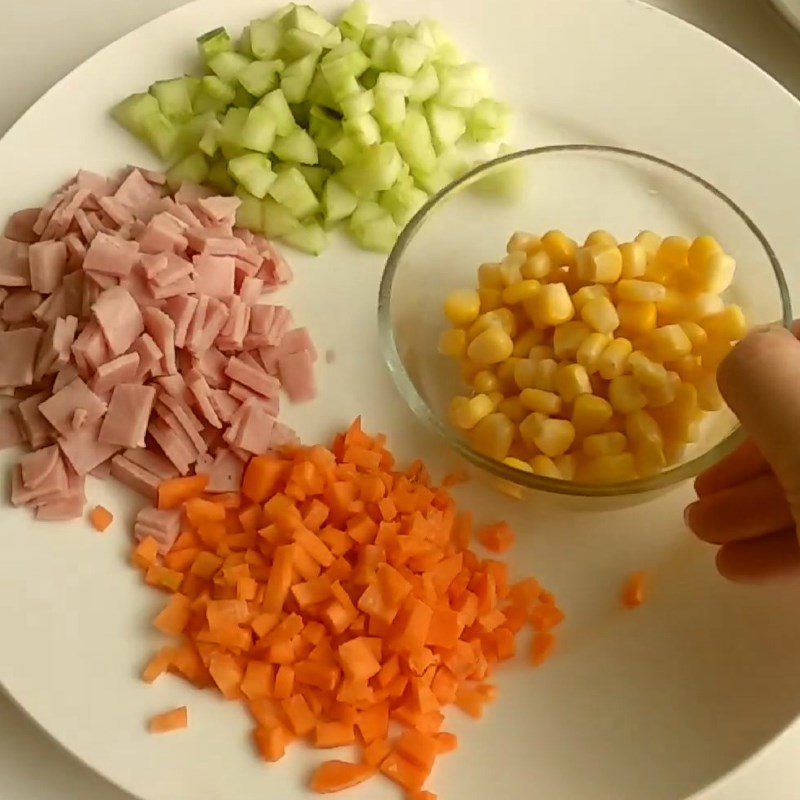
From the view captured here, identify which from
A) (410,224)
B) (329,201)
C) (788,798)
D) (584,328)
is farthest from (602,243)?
(788,798)

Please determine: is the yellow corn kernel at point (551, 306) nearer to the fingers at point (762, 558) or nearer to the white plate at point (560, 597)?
the white plate at point (560, 597)

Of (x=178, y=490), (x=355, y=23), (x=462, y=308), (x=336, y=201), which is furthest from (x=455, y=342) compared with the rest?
(x=355, y=23)

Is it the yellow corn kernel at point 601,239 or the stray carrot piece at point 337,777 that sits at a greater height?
the yellow corn kernel at point 601,239

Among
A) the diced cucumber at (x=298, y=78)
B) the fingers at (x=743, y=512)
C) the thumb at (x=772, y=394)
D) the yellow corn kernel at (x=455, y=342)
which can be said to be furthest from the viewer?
the diced cucumber at (x=298, y=78)

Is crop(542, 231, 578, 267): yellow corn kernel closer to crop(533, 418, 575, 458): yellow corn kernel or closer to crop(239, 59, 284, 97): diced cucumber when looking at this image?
crop(533, 418, 575, 458): yellow corn kernel

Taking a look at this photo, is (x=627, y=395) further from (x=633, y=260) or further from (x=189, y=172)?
(x=189, y=172)

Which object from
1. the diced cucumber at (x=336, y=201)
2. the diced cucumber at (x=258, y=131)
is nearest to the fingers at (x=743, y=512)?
the diced cucumber at (x=336, y=201)

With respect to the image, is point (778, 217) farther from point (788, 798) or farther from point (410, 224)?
point (788, 798)
